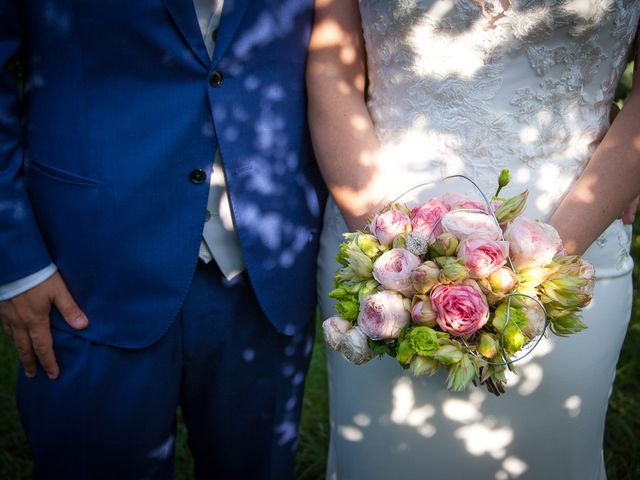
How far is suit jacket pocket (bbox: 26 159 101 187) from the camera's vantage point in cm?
184

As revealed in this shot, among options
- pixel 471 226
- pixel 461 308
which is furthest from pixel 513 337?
pixel 471 226

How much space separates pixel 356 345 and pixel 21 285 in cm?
103

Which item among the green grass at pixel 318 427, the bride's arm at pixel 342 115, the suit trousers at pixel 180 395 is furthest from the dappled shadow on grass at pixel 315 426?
the bride's arm at pixel 342 115

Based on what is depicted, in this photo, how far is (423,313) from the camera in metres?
1.38

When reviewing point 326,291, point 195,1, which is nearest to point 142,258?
point 326,291

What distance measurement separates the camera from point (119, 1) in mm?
1696

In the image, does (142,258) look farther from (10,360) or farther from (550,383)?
(10,360)

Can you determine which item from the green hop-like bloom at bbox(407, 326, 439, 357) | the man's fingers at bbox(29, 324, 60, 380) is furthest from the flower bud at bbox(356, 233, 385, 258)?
the man's fingers at bbox(29, 324, 60, 380)

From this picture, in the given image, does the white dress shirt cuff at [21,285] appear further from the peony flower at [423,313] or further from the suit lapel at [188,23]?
the peony flower at [423,313]

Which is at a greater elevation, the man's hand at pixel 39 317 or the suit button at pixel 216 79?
the suit button at pixel 216 79

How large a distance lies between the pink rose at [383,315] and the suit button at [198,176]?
0.72 m

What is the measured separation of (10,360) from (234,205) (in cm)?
282

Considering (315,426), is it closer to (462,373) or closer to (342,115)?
(342,115)

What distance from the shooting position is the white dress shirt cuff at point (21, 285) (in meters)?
1.85
